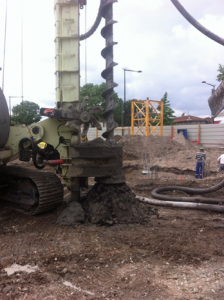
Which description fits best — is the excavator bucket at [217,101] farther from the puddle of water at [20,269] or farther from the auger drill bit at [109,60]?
the auger drill bit at [109,60]

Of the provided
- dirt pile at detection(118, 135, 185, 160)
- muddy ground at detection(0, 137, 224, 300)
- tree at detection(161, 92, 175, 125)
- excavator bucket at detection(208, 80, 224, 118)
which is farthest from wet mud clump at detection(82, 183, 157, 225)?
tree at detection(161, 92, 175, 125)

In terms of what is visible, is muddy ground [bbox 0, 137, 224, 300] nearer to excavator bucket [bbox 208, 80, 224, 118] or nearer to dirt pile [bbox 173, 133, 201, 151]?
excavator bucket [bbox 208, 80, 224, 118]

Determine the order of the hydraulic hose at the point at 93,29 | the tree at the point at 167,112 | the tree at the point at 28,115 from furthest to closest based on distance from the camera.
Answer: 1. the tree at the point at 167,112
2. the tree at the point at 28,115
3. the hydraulic hose at the point at 93,29

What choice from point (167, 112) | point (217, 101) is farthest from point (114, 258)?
point (167, 112)

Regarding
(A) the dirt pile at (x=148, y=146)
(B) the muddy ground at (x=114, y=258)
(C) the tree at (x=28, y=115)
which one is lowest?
(B) the muddy ground at (x=114, y=258)

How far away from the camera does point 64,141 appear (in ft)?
19.8

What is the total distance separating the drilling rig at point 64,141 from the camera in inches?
222

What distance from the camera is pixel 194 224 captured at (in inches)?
215

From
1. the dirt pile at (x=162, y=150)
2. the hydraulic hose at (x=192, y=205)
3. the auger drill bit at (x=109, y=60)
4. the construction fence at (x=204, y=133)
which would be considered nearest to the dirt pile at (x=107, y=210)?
the hydraulic hose at (x=192, y=205)

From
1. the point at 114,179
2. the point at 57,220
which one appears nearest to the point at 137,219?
the point at 114,179

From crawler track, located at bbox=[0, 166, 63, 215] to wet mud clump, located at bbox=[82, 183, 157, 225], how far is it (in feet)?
2.11

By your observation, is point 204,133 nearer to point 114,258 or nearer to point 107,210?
point 107,210

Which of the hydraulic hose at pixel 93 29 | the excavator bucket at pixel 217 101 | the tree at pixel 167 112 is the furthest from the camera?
the tree at pixel 167 112

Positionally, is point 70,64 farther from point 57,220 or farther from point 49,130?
point 57,220
